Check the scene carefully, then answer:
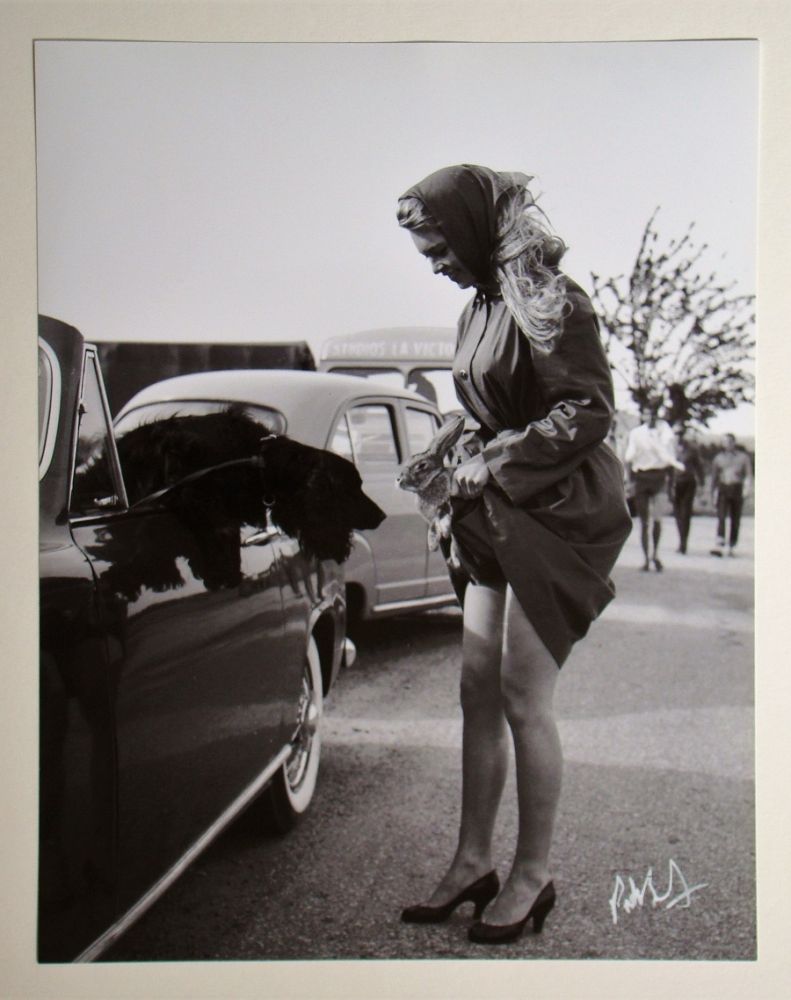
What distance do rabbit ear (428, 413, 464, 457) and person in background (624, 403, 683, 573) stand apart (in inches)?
20.2

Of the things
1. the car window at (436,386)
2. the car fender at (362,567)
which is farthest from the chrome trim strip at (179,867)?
the car window at (436,386)

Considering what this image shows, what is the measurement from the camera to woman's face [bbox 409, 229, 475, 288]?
114 inches

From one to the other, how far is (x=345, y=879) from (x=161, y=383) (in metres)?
1.57

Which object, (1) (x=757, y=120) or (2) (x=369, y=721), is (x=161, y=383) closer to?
(2) (x=369, y=721)

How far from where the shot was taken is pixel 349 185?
3014mm

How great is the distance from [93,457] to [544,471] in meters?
1.26

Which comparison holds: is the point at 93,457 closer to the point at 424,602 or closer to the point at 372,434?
the point at 372,434

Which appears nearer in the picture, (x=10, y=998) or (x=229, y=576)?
(x=229, y=576)

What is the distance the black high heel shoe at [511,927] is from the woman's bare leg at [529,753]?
0.05ft

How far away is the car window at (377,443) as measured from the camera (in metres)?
A: 2.92

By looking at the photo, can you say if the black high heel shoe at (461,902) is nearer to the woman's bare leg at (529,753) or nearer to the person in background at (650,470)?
the woman's bare leg at (529,753)

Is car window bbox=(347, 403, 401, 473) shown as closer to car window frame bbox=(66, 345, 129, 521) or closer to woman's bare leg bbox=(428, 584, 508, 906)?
woman's bare leg bbox=(428, 584, 508, 906)

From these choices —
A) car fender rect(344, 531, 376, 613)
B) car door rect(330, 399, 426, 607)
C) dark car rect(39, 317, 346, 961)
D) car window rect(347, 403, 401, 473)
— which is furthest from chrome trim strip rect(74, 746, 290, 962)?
car window rect(347, 403, 401, 473)

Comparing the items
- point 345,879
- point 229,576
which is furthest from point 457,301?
point 345,879
